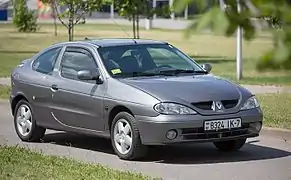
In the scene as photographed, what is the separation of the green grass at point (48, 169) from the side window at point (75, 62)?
1535 mm

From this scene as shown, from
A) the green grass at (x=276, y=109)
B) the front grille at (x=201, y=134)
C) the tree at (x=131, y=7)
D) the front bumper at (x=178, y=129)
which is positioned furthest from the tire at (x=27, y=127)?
the tree at (x=131, y=7)

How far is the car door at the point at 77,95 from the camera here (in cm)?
995

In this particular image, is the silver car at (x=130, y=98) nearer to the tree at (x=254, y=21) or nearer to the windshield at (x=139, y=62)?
the windshield at (x=139, y=62)

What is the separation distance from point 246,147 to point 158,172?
91.3 inches

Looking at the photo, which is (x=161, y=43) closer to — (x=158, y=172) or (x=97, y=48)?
(x=97, y=48)

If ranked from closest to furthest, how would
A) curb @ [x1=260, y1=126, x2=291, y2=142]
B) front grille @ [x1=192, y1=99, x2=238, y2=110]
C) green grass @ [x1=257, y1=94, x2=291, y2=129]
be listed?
front grille @ [x1=192, y1=99, x2=238, y2=110], curb @ [x1=260, y1=126, x2=291, y2=142], green grass @ [x1=257, y1=94, x2=291, y2=129]

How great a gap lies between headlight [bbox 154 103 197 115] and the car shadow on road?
0.79m

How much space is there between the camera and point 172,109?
356 inches

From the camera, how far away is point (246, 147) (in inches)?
424

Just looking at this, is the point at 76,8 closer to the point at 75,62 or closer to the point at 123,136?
the point at 75,62

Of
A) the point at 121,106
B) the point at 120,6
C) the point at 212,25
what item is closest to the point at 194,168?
the point at 121,106

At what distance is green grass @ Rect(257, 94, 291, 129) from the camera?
12.4 metres

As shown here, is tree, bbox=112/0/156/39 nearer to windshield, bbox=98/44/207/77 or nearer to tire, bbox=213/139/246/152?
windshield, bbox=98/44/207/77

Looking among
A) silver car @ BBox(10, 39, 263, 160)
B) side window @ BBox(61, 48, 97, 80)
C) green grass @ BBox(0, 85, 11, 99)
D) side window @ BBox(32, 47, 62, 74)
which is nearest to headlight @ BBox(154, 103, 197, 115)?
silver car @ BBox(10, 39, 263, 160)
